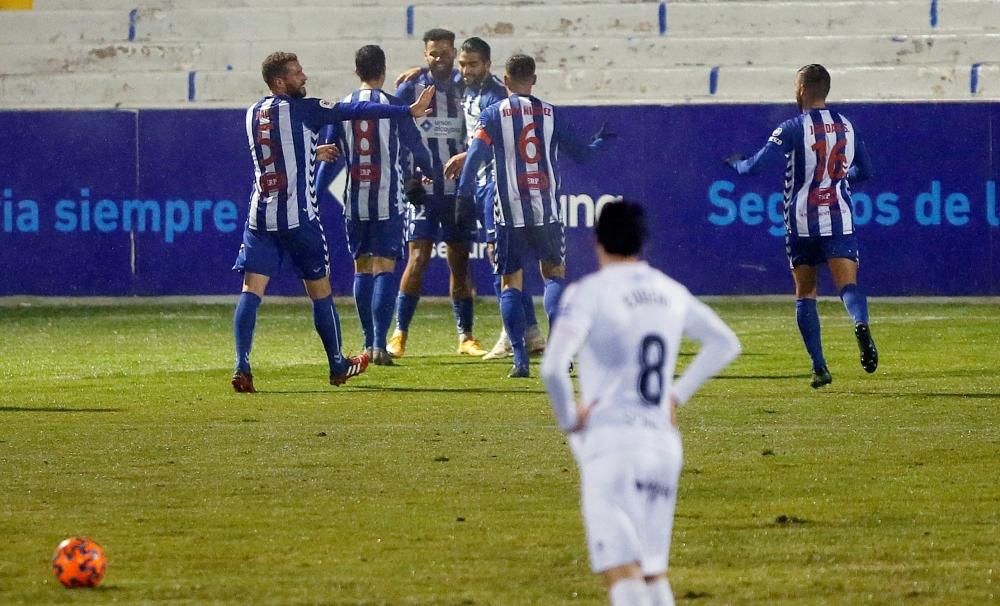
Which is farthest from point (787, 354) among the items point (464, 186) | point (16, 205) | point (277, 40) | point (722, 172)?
point (277, 40)

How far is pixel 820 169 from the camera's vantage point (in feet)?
38.2

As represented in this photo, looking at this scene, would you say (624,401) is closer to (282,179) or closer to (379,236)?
(282,179)

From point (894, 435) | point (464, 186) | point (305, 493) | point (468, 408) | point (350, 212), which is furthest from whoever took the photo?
point (350, 212)

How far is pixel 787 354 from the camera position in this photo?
1394 centimetres

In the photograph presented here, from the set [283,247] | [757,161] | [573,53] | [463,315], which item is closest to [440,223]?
[463,315]

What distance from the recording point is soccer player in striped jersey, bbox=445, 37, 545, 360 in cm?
1358

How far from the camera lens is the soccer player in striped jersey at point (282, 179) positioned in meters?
11.4

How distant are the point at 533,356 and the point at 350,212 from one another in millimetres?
1699

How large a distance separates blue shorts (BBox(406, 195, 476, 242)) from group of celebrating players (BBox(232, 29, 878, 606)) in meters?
0.01

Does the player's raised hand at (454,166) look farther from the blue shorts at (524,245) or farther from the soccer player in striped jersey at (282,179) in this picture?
the soccer player in striped jersey at (282,179)

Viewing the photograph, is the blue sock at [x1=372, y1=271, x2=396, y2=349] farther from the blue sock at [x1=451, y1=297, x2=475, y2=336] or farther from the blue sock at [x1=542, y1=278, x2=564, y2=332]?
the blue sock at [x1=542, y1=278, x2=564, y2=332]

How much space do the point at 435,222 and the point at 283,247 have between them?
2831mm

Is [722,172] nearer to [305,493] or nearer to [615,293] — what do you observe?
[305,493]

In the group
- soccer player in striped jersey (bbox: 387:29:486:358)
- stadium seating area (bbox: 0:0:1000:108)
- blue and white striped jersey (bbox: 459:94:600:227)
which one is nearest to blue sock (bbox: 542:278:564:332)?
blue and white striped jersey (bbox: 459:94:600:227)
